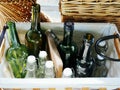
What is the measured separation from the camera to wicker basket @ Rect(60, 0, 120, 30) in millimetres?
927

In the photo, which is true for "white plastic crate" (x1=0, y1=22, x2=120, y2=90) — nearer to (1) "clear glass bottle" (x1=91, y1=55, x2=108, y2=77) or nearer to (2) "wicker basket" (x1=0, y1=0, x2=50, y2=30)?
(1) "clear glass bottle" (x1=91, y1=55, x2=108, y2=77)

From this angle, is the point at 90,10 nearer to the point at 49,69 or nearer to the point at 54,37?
the point at 54,37

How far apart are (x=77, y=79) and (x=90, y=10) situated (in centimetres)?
30

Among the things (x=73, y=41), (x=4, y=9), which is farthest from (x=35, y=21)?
(x=4, y=9)

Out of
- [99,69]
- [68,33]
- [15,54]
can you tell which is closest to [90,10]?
[68,33]

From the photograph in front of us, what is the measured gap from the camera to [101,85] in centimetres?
79

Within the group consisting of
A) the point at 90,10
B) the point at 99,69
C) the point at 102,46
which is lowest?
the point at 99,69

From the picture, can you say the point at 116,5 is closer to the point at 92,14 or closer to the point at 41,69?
the point at 92,14

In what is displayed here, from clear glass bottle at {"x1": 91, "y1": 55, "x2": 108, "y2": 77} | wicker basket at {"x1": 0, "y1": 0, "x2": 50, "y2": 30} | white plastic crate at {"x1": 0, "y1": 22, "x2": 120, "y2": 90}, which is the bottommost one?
clear glass bottle at {"x1": 91, "y1": 55, "x2": 108, "y2": 77}

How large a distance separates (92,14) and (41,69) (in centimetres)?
30

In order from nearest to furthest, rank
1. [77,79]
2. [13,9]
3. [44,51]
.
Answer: [77,79] < [44,51] < [13,9]

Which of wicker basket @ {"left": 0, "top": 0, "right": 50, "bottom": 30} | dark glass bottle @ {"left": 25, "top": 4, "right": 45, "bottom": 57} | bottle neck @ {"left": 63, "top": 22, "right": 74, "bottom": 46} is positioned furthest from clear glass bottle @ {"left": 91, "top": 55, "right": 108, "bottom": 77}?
wicker basket @ {"left": 0, "top": 0, "right": 50, "bottom": 30}

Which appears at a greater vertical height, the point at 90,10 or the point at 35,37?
the point at 90,10

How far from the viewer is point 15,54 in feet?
3.11
